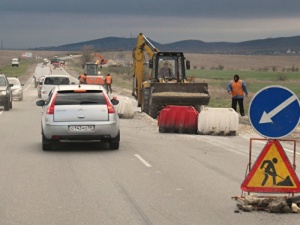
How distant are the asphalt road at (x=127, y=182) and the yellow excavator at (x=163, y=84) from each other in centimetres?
745

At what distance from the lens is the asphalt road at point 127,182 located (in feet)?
29.6

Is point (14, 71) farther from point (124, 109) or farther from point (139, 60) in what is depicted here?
point (124, 109)

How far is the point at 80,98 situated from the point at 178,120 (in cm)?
610

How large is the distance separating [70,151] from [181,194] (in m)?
6.61

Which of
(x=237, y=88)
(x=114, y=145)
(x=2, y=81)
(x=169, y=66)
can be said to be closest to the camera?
(x=114, y=145)

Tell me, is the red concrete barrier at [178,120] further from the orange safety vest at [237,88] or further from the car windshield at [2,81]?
the car windshield at [2,81]

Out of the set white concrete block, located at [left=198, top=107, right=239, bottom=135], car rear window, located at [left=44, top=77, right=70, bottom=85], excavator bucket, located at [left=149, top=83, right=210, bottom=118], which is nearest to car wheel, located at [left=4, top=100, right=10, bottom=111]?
excavator bucket, located at [left=149, top=83, right=210, bottom=118]

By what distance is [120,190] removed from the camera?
11125mm

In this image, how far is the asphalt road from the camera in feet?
29.6

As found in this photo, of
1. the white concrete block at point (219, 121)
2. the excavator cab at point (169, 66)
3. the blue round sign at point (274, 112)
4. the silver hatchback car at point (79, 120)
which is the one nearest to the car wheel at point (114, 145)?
the silver hatchback car at point (79, 120)

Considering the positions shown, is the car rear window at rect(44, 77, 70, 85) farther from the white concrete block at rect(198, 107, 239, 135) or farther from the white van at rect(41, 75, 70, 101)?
the white concrete block at rect(198, 107, 239, 135)

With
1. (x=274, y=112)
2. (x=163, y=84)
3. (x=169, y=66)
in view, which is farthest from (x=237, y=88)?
(x=274, y=112)

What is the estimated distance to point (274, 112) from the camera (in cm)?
973

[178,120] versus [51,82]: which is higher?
[178,120]
